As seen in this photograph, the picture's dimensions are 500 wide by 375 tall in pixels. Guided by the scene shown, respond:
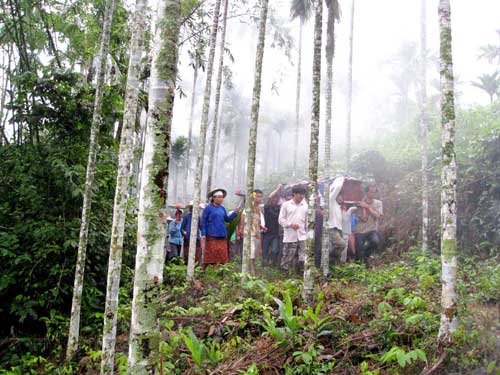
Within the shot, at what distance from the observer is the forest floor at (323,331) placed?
399 cm

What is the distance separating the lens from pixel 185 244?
9664 millimetres

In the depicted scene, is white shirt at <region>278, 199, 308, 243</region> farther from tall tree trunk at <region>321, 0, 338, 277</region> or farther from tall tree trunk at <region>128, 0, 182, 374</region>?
tall tree trunk at <region>128, 0, 182, 374</region>

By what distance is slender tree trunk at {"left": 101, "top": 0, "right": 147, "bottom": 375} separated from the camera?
4.52 m

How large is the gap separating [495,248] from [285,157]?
47608mm

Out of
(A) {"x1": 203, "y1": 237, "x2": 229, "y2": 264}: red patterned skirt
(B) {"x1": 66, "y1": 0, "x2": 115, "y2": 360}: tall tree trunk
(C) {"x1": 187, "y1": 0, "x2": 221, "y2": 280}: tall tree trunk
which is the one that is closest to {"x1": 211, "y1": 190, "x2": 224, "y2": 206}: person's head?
(C) {"x1": 187, "y1": 0, "x2": 221, "y2": 280}: tall tree trunk

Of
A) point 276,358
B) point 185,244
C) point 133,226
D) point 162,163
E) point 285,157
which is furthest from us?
point 285,157

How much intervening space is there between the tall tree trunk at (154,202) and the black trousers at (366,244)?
7224mm

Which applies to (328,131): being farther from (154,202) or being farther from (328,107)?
(154,202)

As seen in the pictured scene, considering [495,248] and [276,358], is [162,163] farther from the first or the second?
[495,248]

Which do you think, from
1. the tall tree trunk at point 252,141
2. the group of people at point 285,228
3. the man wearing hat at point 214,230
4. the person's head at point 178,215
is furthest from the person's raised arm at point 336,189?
the person's head at point 178,215

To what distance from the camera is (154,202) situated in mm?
2770

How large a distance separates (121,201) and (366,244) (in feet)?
20.8

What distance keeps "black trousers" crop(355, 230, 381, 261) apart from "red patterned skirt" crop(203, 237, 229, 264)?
10.6 feet

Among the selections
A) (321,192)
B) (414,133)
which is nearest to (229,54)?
(321,192)
